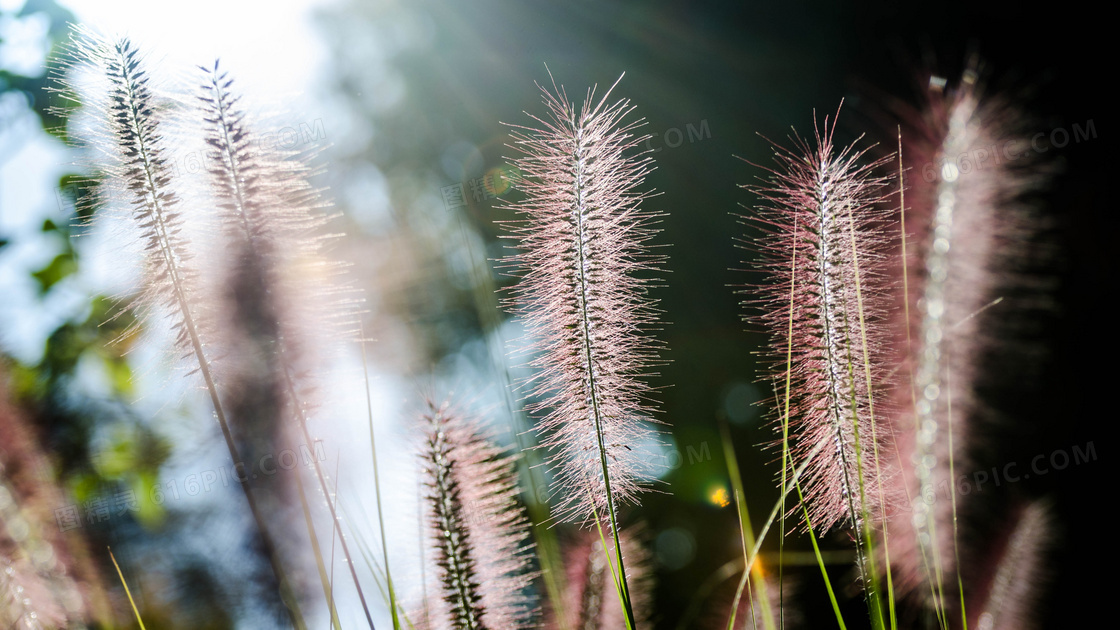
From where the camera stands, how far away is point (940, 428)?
67.0 inches

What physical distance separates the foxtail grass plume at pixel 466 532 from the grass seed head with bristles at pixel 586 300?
211mm

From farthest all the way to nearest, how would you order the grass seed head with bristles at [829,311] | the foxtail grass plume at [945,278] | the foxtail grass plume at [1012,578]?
the foxtail grass plume at [1012,578] < the grass seed head with bristles at [829,311] < the foxtail grass plume at [945,278]

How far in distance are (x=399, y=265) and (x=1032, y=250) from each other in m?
6.22

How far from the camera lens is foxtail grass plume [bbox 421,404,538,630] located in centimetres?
142

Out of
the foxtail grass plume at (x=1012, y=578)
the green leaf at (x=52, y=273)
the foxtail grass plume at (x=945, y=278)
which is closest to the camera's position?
the foxtail grass plume at (x=945, y=278)

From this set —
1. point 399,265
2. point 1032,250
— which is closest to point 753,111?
point 1032,250

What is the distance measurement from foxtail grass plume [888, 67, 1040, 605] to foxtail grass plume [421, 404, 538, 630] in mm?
1018

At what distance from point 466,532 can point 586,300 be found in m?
0.73

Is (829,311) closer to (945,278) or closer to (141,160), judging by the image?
(945,278)

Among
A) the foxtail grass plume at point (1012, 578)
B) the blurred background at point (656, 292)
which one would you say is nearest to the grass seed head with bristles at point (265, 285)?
the blurred background at point (656, 292)

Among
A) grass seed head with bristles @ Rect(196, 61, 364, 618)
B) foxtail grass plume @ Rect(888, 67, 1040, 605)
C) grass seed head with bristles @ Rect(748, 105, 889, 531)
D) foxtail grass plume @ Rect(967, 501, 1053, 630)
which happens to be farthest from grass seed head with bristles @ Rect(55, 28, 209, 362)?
foxtail grass plume @ Rect(967, 501, 1053, 630)

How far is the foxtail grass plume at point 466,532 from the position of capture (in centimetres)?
142

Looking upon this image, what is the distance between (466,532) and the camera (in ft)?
4.95

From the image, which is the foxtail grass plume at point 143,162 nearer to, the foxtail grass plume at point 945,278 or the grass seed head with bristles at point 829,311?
the grass seed head with bristles at point 829,311
